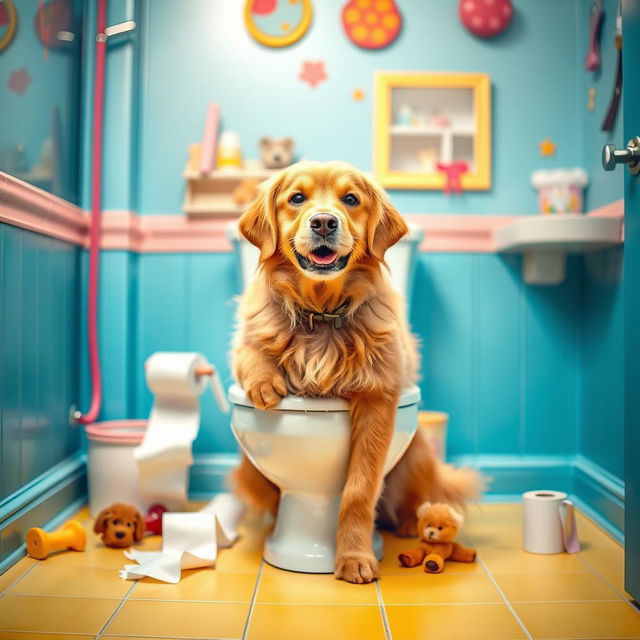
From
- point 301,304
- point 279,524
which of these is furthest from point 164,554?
point 301,304

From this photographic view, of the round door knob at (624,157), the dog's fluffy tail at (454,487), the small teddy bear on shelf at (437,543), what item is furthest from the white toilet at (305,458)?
the round door knob at (624,157)

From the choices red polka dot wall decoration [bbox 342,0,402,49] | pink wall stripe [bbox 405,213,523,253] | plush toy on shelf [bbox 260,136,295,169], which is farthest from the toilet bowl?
red polka dot wall decoration [bbox 342,0,402,49]

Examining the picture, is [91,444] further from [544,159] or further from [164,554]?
[544,159]

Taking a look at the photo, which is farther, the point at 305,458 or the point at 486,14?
the point at 486,14

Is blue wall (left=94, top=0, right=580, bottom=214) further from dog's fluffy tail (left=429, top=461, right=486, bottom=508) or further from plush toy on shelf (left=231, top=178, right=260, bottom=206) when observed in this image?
dog's fluffy tail (left=429, top=461, right=486, bottom=508)

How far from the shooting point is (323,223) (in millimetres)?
1540

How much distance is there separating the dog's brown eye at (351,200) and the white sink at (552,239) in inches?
30.5

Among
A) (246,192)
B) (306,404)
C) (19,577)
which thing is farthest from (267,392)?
(246,192)

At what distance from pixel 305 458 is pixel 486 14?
1752 millimetres

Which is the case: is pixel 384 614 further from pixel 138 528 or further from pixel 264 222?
pixel 264 222

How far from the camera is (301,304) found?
1692mm

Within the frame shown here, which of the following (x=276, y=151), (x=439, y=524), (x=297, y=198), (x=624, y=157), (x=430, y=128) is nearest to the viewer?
(x=624, y=157)

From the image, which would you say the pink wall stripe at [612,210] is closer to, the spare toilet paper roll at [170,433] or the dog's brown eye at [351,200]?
the dog's brown eye at [351,200]

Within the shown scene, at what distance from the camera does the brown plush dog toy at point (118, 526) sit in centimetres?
189
